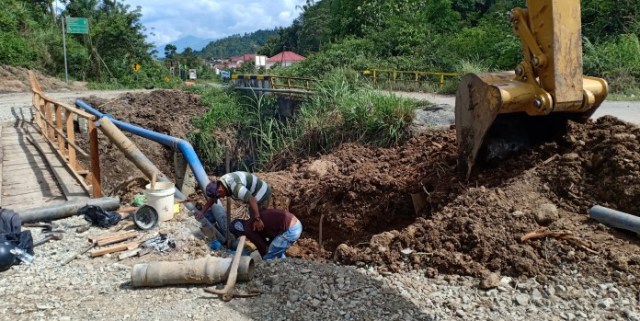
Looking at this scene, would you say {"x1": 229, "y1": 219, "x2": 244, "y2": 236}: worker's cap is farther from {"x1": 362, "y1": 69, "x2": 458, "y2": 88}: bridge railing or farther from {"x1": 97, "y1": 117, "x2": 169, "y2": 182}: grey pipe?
{"x1": 362, "y1": 69, "x2": 458, "y2": 88}: bridge railing

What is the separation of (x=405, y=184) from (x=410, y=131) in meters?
2.25

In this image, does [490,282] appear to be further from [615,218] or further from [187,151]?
[187,151]

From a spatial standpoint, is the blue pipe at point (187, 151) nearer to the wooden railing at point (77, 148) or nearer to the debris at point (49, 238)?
the wooden railing at point (77, 148)

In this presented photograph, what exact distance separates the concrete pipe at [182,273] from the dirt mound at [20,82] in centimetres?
2362

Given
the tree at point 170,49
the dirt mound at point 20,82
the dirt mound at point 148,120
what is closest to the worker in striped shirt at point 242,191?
the dirt mound at point 148,120

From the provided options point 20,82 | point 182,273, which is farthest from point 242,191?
point 20,82

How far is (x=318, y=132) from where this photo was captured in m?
10.7

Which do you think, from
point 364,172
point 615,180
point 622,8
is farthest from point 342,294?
point 622,8

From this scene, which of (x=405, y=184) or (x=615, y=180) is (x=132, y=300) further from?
(x=615, y=180)

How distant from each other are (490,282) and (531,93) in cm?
211

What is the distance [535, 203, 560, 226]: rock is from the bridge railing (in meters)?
14.0

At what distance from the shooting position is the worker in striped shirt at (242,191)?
6262 millimetres

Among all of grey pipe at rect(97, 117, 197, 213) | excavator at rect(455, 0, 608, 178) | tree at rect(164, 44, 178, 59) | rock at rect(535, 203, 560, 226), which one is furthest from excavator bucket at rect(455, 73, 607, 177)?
tree at rect(164, 44, 178, 59)

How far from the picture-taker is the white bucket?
617cm
